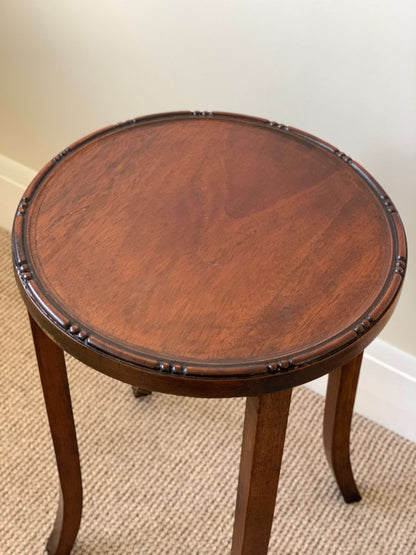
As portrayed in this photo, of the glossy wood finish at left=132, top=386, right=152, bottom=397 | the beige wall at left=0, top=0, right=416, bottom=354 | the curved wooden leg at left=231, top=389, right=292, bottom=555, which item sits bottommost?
the glossy wood finish at left=132, top=386, right=152, bottom=397

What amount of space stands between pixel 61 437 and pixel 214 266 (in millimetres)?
318

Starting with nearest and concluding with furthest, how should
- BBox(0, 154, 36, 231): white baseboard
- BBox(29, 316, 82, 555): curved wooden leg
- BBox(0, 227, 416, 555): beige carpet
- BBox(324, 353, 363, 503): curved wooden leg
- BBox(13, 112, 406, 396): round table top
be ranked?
BBox(13, 112, 406, 396): round table top, BBox(29, 316, 82, 555): curved wooden leg, BBox(324, 353, 363, 503): curved wooden leg, BBox(0, 227, 416, 555): beige carpet, BBox(0, 154, 36, 231): white baseboard

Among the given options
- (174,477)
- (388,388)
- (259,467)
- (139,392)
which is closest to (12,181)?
(139,392)

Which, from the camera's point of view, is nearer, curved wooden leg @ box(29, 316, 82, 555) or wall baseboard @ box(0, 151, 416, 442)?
curved wooden leg @ box(29, 316, 82, 555)

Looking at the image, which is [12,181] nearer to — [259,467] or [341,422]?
[341,422]

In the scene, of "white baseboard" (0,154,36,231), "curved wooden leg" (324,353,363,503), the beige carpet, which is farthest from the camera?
"white baseboard" (0,154,36,231)

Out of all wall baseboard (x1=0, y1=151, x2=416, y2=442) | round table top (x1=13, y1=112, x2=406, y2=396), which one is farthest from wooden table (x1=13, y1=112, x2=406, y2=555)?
wall baseboard (x1=0, y1=151, x2=416, y2=442)

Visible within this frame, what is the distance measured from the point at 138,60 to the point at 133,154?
37cm

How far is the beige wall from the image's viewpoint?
3.07 ft

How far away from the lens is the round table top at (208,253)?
2.16 feet

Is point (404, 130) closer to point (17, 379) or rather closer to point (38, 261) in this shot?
point (38, 261)

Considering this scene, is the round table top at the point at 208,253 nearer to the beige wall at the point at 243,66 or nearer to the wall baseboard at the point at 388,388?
the beige wall at the point at 243,66

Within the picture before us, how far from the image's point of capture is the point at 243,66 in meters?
1.05

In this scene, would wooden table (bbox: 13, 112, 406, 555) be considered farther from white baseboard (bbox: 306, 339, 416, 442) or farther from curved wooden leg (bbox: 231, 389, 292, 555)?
white baseboard (bbox: 306, 339, 416, 442)
